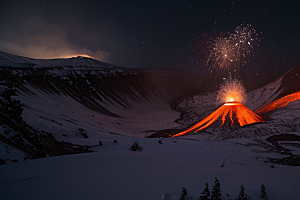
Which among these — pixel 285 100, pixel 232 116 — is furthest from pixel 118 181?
pixel 285 100

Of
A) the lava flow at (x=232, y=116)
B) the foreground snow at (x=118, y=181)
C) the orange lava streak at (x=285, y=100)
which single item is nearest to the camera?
the foreground snow at (x=118, y=181)

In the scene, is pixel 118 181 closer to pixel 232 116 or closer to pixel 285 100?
pixel 232 116

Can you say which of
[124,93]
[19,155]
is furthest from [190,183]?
[124,93]

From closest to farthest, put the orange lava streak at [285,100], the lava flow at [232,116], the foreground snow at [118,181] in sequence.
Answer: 1. the foreground snow at [118,181]
2. the lava flow at [232,116]
3. the orange lava streak at [285,100]

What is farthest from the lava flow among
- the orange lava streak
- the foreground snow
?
the foreground snow

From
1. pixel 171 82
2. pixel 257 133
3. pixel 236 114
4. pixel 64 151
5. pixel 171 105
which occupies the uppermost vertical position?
pixel 171 82

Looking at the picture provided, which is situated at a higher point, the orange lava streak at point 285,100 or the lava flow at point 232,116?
the orange lava streak at point 285,100

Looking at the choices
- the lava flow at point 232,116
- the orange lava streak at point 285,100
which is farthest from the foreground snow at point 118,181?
the orange lava streak at point 285,100

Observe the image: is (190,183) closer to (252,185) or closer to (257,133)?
(252,185)

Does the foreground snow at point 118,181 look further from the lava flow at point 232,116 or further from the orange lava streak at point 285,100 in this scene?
the orange lava streak at point 285,100

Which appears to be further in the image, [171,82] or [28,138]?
[171,82]

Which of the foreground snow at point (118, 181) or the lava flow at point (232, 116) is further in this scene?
the lava flow at point (232, 116)
